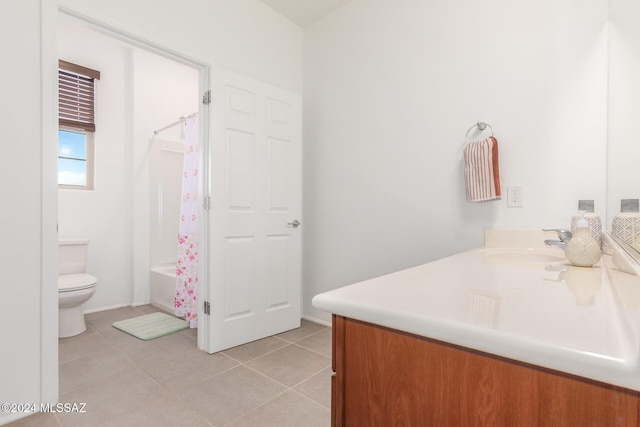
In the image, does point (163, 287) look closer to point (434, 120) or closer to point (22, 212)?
point (22, 212)

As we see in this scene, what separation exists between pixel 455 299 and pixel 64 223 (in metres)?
3.48

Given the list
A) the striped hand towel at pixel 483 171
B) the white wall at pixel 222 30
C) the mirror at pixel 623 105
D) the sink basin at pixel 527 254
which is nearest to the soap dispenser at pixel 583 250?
the mirror at pixel 623 105

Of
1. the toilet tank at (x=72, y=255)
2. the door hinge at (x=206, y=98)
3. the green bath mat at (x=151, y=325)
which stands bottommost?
the green bath mat at (x=151, y=325)

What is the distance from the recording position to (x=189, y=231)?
115 inches

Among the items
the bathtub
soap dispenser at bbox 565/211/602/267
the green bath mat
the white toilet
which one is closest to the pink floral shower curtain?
the green bath mat

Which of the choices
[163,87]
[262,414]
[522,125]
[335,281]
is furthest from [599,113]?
[163,87]

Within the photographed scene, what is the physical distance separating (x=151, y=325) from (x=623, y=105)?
10.7 ft

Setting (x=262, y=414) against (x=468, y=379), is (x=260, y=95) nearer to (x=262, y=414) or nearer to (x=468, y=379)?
(x=262, y=414)

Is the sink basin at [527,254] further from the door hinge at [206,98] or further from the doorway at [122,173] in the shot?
the doorway at [122,173]

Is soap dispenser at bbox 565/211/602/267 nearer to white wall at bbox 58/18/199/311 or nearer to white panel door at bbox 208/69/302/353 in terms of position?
white panel door at bbox 208/69/302/353

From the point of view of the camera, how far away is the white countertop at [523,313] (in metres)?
0.39

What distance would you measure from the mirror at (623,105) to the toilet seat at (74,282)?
3090 mm

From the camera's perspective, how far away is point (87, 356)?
2098 mm

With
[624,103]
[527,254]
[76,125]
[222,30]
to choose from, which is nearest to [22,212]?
[222,30]
